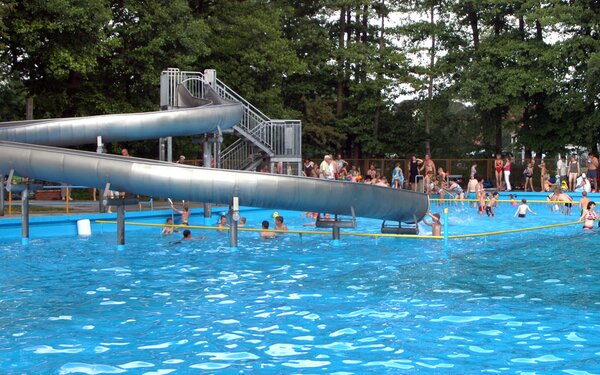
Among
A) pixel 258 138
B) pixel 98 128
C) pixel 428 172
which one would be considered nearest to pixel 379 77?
pixel 428 172

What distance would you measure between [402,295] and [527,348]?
134 inches

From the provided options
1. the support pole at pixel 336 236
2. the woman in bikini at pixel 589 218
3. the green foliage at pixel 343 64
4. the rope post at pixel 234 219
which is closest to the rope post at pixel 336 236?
the support pole at pixel 336 236

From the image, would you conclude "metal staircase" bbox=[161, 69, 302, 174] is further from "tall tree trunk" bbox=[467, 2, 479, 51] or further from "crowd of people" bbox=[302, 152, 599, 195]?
"tall tree trunk" bbox=[467, 2, 479, 51]

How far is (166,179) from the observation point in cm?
1559

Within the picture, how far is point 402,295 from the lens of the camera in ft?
40.2

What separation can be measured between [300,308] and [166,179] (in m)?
5.44

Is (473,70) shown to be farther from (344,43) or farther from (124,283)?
(124,283)

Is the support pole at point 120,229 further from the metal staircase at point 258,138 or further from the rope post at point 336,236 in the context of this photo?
the metal staircase at point 258,138

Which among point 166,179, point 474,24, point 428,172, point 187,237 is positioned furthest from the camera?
point 474,24

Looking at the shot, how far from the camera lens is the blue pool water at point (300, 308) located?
859cm

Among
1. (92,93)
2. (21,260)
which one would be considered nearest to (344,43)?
(92,93)

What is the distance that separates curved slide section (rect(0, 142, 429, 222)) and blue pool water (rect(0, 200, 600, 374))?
4.60ft

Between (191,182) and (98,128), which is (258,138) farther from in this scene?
(191,182)

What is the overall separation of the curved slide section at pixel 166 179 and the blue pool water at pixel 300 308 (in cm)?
140
